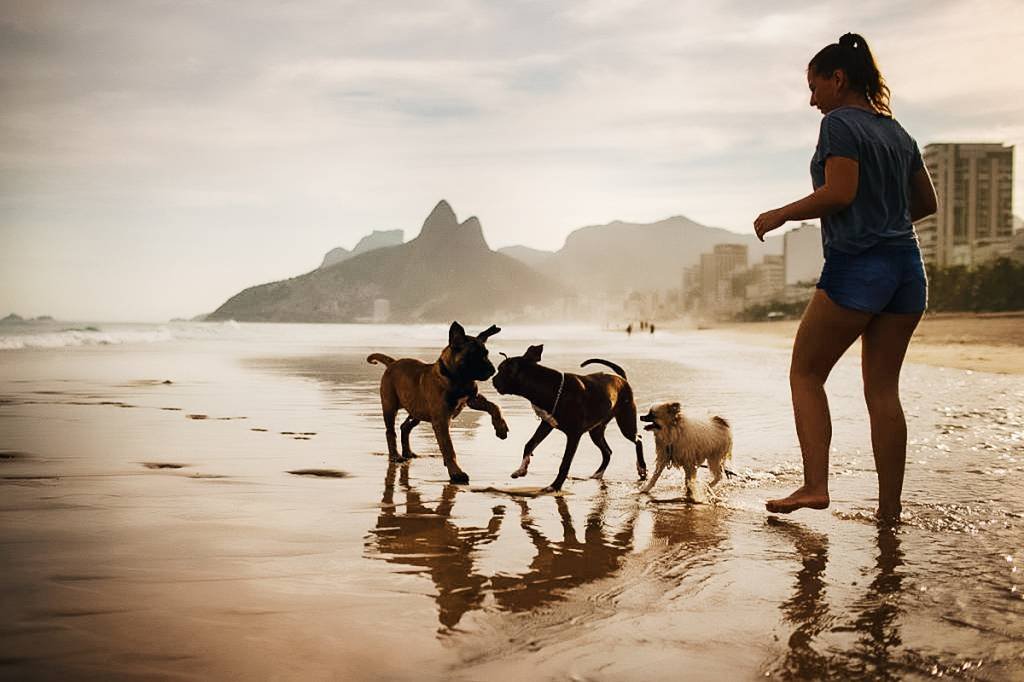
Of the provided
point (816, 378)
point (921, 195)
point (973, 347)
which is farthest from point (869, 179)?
point (973, 347)

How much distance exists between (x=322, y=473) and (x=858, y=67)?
182 inches

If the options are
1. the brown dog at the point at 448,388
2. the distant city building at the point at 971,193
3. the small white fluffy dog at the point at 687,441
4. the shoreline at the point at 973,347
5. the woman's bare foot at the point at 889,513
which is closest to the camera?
the woman's bare foot at the point at 889,513

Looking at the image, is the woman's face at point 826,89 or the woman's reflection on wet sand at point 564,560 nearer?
the woman's reflection on wet sand at point 564,560

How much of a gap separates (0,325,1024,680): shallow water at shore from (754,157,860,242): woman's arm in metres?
1.72

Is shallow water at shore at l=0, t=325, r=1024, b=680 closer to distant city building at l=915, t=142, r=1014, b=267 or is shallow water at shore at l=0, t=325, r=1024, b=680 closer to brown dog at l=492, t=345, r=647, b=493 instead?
brown dog at l=492, t=345, r=647, b=493

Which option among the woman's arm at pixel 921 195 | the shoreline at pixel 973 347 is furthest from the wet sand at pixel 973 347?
the woman's arm at pixel 921 195

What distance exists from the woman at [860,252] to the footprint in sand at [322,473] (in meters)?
3.22

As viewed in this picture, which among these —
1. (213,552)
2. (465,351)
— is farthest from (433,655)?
(465,351)

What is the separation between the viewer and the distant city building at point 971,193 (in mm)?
182500

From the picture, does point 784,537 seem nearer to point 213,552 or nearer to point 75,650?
point 213,552

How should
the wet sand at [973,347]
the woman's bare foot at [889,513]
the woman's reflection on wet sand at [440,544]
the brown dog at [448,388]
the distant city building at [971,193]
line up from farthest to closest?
the distant city building at [971,193] < the wet sand at [973,347] < the brown dog at [448,388] < the woman's bare foot at [889,513] < the woman's reflection on wet sand at [440,544]

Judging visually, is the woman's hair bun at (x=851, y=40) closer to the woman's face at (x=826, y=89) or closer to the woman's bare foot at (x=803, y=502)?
the woman's face at (x=826, y=89)

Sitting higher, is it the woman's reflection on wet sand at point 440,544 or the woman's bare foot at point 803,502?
the woman's bare foot at point 803,502

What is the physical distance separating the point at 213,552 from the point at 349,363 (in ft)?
65.0
